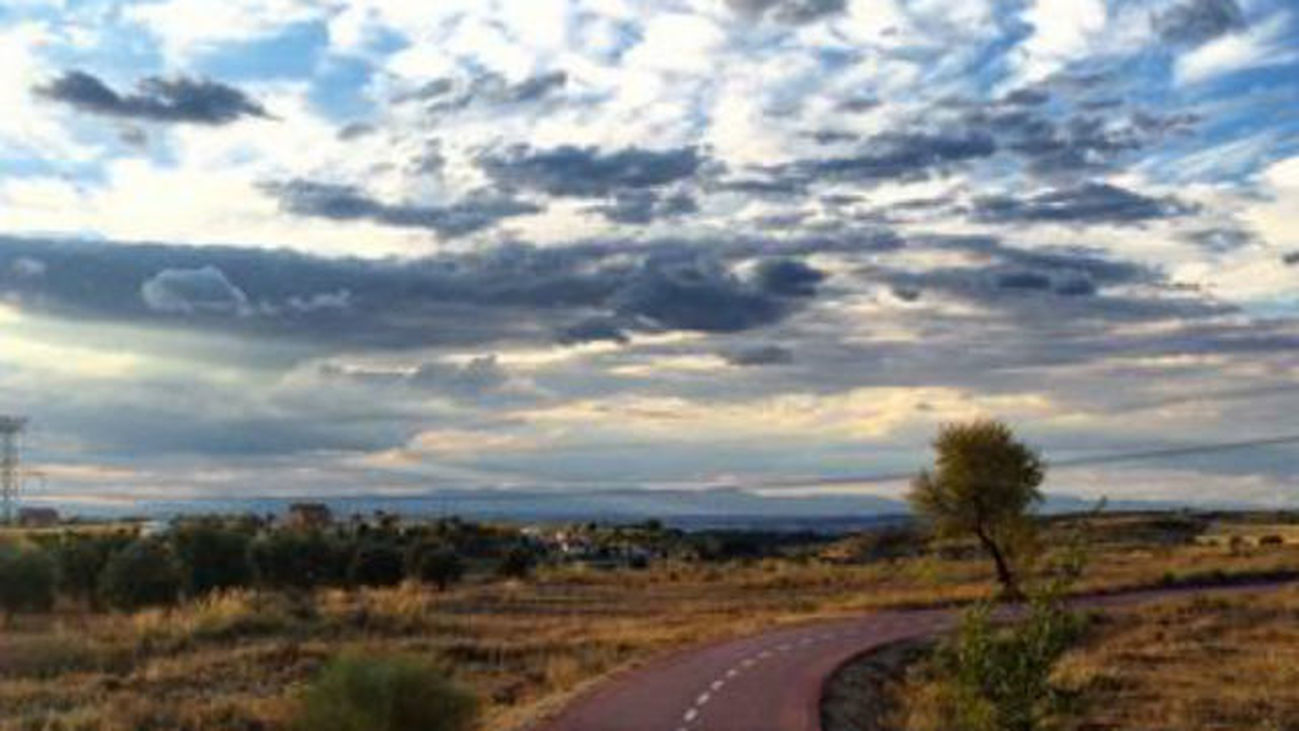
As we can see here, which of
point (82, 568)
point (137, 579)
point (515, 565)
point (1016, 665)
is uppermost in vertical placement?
point (515, 565)

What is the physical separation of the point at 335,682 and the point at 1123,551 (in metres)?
95.3

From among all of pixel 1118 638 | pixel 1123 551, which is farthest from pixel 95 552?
pixel 1123 551

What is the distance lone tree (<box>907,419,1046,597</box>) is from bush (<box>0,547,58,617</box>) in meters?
35.9

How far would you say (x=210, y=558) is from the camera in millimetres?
77500

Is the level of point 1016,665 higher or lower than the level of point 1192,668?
higher

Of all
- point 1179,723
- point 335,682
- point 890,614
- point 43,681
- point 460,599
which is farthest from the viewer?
point 460,599

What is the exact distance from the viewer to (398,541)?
341 ft

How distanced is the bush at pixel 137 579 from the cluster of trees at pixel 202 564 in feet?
0.13

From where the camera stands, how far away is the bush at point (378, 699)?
22766 millimetres

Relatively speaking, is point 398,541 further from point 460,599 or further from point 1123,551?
point 1123,551

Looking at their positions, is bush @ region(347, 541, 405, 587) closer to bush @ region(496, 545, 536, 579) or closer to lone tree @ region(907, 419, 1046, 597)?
bush @ region(496, 545, 536, 579)

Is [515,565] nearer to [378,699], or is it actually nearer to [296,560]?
[296,560]

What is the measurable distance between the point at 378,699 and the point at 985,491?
155ft

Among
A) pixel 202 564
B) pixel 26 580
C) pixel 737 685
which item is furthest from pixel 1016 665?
pixel 202 564
